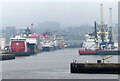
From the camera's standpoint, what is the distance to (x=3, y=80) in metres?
46.9

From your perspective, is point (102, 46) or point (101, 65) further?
point (102, 46)

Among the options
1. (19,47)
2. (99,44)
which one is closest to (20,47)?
(19,47)

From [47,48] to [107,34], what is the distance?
127 feet

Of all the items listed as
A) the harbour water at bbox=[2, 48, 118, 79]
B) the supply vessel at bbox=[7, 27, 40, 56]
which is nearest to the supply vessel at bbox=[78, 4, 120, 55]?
the supply vessel at bbox=[7, 27, 40, 56]

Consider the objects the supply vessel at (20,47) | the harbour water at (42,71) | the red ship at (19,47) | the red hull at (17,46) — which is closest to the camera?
the harbour water at (42,71)

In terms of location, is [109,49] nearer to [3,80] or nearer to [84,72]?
[84,72]

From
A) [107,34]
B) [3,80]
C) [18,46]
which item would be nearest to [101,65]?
[3,80]

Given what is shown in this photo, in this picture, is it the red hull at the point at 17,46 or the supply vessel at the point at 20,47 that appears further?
the red hull at the point at 17,46

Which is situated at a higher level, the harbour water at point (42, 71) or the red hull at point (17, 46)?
the red hull at point (17, 46)

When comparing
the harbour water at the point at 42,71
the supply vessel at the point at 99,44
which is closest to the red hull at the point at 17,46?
the supply vessel at the point at 99,44

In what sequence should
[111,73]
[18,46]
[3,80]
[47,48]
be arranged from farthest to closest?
[47,48]
[18,46]
[111,73]
[3,80]

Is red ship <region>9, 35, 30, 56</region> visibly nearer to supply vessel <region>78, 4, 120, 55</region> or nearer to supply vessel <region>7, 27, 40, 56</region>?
supply vessel <region>7, 27, 40, 56</region>

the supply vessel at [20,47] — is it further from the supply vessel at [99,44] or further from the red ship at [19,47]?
the supply vessel at [99,44]

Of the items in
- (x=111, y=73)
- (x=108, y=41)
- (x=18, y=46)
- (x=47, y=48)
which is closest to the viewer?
(x=111, y=73)
